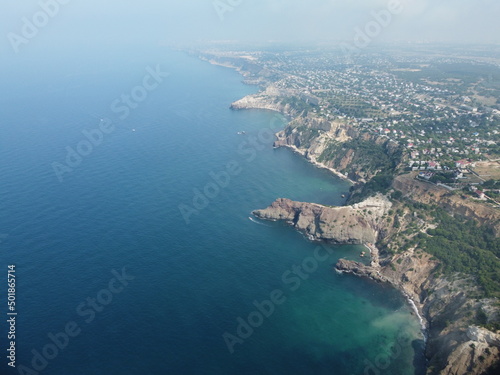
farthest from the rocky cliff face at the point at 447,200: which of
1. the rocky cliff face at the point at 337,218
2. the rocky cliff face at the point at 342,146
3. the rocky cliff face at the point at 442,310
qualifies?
the rocky cliff face at the point at 342,146

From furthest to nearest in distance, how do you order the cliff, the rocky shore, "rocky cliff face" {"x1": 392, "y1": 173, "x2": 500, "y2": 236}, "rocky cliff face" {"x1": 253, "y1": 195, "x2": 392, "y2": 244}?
"rocky cliff face" {"x1": 253, "y1": 195, "x2": 392, "y2": 244}
"rocky cliff face" {"x1": 392, "y1": 173, "x2": 500, "y2": 236}
the rocky shore
the cliff

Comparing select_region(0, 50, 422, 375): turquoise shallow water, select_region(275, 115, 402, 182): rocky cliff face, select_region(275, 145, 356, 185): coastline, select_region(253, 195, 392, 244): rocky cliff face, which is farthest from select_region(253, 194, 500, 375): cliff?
select_region(275, 145, 356, 185): coastline

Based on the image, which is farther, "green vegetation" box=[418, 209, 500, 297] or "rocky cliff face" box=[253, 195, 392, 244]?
"rocky cliff face" box=[253, 195, 392, 244]

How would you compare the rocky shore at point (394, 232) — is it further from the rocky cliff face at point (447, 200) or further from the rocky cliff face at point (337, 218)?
the rocky cliff face at point (447, 200)

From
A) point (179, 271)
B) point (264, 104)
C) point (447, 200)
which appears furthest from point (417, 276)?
point (264, 104)

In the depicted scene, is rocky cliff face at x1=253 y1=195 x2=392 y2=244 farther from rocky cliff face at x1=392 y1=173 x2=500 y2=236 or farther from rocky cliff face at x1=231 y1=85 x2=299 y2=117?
rocky cliff face at x1=231 y1=85 x2=299 y2=117

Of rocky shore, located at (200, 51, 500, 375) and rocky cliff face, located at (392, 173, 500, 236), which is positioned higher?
rocky cliff face, located at (392, 173, 500, 236)

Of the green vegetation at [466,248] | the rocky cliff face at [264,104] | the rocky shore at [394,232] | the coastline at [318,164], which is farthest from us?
the rocky cliff face at [264,104]
